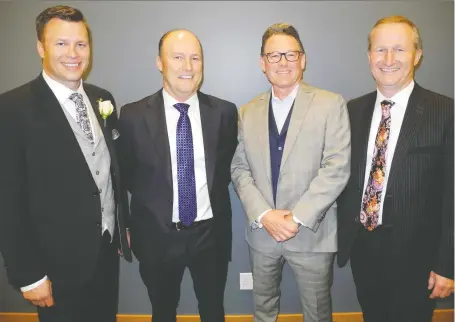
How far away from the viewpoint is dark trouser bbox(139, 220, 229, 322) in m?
1.87

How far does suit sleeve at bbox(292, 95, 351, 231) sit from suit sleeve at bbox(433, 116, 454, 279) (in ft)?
1.52

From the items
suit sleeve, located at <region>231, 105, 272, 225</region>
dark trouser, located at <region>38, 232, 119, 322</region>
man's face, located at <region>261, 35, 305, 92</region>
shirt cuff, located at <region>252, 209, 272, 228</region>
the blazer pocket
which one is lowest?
dark trouser, located at <region>38, 232, 119, 322</region>

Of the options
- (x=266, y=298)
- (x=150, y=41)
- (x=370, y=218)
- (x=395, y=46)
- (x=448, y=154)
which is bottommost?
(x=266, y=298)

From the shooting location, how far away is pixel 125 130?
1896 mm

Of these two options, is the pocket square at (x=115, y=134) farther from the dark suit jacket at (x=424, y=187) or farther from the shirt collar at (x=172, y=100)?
the dark suit jacket at (x=424, y=187)

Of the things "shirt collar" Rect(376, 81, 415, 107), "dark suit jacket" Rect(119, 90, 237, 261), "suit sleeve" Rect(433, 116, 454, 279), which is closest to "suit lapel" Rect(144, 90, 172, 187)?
"dark suit jacket" Rect(119, 90, 237, 261)

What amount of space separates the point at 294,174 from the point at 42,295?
138 cm

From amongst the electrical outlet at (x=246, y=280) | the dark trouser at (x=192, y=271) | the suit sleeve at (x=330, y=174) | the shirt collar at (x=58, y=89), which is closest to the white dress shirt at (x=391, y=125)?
the suit sleeve at (x=330, y=174)

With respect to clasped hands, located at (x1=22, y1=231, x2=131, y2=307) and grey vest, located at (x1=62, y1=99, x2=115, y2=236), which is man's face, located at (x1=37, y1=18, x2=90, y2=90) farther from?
clasped hands, located at (x1=22, y1=231, x2=131, y2=307)

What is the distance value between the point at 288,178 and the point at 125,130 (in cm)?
96

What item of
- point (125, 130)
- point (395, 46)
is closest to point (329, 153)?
point (395, 46)

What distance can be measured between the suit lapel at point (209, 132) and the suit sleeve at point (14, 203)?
2.93 feet

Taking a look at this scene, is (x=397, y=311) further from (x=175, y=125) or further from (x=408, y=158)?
(x=175, y=125)

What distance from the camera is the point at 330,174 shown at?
1.75 metres
